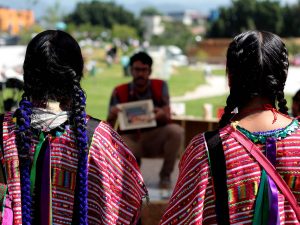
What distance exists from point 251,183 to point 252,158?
0.10 m

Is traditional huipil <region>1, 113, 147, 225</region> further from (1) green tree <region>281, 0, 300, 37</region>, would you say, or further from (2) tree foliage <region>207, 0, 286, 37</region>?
(1) green tree <region>281, 0, 300, 37</region>

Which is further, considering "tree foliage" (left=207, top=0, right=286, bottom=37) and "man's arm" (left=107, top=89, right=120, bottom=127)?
"tree foliage" (left=207, top=0, right=286, bottom=37)

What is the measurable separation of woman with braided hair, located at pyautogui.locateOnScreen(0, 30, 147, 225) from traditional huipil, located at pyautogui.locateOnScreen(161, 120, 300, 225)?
392 mm

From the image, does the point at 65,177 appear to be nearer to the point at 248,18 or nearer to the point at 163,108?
the point at 163,108

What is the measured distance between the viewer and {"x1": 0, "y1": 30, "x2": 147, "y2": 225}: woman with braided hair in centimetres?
257

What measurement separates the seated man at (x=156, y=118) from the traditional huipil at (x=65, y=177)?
3.57 m

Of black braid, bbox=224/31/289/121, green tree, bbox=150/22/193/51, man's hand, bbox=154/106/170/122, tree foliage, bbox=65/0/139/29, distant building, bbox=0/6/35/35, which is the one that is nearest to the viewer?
black braid, bbox=224/31/289/121

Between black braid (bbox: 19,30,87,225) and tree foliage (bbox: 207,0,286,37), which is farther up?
tree foliage (bbox: 207,0,286,37)

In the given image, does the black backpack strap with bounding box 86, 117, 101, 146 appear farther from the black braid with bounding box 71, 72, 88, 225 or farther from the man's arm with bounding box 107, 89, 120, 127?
the man's arm with bounding box 107, 89, 120, 127

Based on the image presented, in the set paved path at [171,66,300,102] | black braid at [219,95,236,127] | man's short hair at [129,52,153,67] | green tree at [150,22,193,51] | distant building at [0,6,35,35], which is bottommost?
paved path at [171,66,300,102]

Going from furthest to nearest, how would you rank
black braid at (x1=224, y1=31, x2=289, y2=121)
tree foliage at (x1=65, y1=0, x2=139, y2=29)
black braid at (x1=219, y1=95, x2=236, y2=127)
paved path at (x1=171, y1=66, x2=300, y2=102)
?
tree foliage at (x1=65, y1=0, x2=139, y2=29), paved path at (x1=171, y1=66, x2=300, y2=102), black braid at (x1=219, y1=95, x2=236, y2=127), black braid at (x1=224, y1=31, x2=289, y2=121)

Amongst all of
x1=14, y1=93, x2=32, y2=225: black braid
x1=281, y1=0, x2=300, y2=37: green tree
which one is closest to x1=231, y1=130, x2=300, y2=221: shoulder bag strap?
x1=14, y1=93, x2=32, y2=225: black braid

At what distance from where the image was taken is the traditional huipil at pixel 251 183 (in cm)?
243

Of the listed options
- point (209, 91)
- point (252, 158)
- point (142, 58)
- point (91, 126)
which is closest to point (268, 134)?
point (252, 158)
